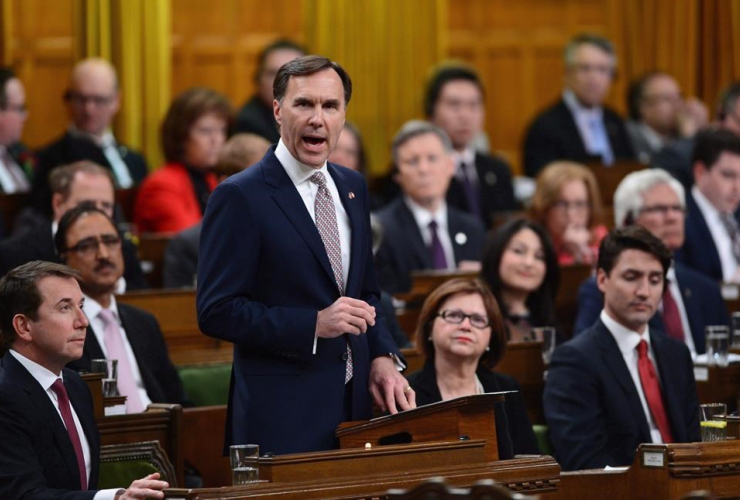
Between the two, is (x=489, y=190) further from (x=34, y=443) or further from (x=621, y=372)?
(x=34, y=443)

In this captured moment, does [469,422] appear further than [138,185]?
No

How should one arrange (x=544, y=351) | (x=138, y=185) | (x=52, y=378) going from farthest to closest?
(x=138, y=185), (x=544, y=351), (x=52, y=378)

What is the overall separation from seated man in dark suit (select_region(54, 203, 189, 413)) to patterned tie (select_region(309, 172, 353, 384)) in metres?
1.48

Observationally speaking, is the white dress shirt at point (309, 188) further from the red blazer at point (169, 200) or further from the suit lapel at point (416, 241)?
the red blazer at point (169, 200)

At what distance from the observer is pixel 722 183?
21.8 ft

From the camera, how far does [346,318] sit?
2961 millimetres

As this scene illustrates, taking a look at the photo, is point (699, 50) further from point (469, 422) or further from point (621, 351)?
point (469, 422)

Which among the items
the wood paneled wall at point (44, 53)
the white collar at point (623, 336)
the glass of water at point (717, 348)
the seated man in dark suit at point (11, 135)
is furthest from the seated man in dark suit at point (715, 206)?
the wood paneled wall at point (44, 53)

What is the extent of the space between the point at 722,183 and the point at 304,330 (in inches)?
161

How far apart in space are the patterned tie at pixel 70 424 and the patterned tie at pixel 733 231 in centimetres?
410

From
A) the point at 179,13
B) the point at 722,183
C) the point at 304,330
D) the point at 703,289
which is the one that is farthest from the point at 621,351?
the point at 179,13

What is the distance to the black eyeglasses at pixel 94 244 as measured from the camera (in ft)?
15.3

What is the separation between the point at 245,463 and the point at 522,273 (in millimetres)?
2542

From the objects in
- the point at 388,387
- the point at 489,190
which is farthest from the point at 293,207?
the point at 489,190
